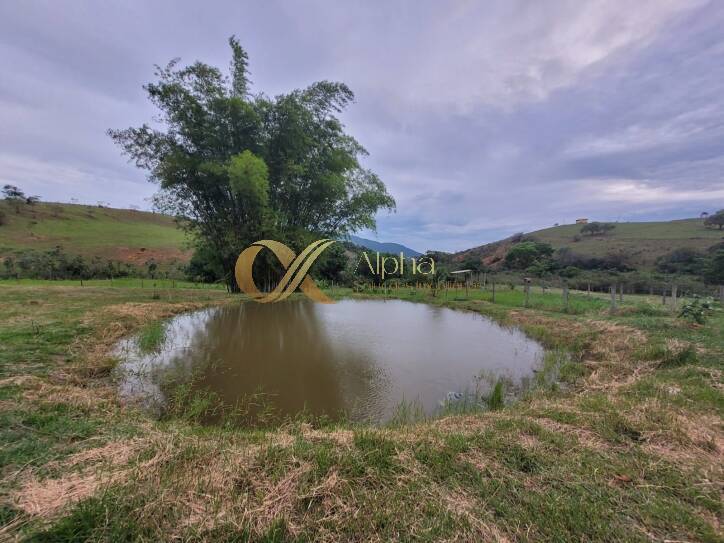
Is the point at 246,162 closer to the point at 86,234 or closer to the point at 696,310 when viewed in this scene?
the point at 696,310

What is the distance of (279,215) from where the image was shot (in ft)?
39.4

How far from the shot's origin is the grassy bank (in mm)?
1367

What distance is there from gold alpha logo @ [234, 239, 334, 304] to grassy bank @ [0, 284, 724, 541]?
28.2 ft

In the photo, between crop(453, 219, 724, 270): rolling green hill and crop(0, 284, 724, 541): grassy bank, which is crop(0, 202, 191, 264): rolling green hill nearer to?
crop(0, 284, 724, 541): grassy bank

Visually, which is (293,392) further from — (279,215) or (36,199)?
(36,199)

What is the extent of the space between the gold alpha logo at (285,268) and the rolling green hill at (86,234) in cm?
785

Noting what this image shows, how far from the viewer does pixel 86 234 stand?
26531 mm

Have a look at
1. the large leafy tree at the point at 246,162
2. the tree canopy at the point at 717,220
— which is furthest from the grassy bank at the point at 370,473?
the tree canopy at the point at 717,220

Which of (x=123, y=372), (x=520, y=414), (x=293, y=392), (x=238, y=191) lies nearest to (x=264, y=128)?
(x=238, y=191)

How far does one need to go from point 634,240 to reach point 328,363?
4301 centimetres

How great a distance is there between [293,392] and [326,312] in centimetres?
612

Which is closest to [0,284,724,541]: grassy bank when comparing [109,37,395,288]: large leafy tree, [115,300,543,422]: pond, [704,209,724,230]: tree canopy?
[115,300,543,422]: pond

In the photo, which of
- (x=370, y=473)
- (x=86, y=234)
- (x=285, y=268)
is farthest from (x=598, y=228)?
(x=86, y=234)

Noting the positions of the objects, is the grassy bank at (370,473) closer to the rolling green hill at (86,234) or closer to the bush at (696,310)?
the bush at (696,310)
